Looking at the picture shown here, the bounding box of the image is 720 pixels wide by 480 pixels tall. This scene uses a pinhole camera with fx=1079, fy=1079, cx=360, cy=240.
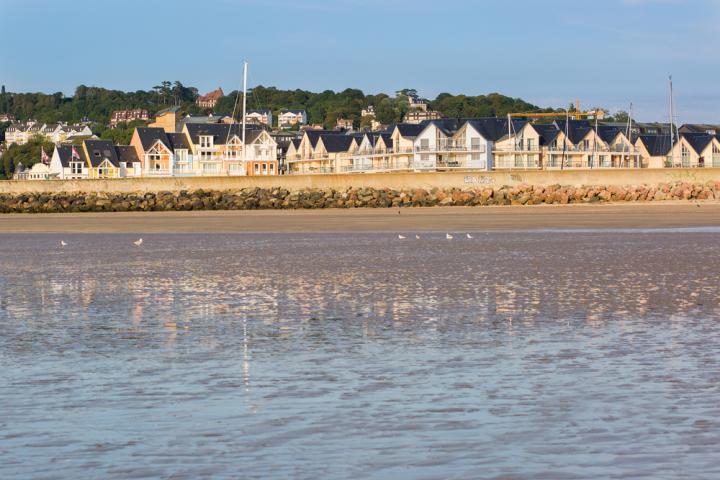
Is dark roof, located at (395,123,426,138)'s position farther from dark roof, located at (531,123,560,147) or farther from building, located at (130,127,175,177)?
building, located at (130,127,175,177)

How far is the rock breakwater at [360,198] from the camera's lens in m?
59.2

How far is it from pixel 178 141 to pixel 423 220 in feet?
298

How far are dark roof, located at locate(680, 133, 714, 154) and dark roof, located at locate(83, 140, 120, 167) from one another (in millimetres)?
67202

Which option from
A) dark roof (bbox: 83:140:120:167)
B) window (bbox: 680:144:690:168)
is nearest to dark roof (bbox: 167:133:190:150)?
dark roof (bbox: 83:140:120:167)

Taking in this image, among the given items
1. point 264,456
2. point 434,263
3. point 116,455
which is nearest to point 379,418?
point 264,456

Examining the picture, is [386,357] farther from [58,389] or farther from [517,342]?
[58,389]

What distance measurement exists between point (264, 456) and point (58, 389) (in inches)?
125

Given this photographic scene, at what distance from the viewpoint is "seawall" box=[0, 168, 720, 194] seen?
2505 inches

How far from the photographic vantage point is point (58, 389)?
9.32 metres

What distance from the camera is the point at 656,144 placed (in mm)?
120312

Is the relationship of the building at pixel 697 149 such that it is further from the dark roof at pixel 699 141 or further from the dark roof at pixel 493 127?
the dark roof at pixel 493 127

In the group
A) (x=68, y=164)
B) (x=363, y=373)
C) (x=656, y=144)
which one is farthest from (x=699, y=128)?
(x=363, y=373)

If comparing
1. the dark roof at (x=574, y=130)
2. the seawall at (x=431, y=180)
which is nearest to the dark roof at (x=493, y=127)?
the dark roof at (x=574, y=130)

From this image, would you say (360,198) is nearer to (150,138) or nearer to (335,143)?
(335,143)
